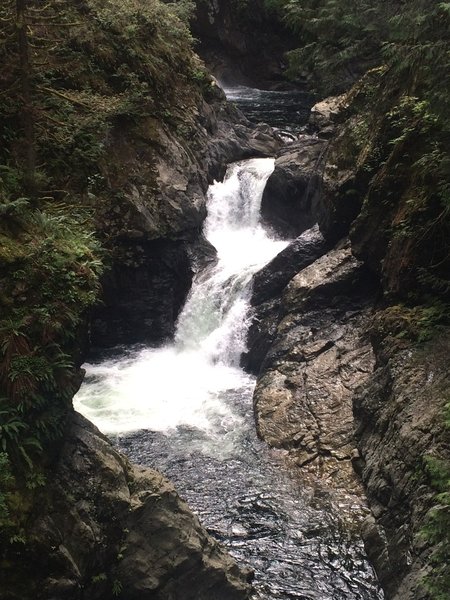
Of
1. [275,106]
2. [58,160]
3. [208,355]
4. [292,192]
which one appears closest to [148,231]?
[58,160]

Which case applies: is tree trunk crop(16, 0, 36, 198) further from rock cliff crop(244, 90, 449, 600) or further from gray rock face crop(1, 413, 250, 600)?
rock cliff crop(244, 90, 449, 600)

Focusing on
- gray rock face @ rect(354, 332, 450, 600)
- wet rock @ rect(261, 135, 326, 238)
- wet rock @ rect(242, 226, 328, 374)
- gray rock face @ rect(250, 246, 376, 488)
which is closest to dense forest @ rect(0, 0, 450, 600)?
gray rock face @ rect(354, 332, 450, 600)

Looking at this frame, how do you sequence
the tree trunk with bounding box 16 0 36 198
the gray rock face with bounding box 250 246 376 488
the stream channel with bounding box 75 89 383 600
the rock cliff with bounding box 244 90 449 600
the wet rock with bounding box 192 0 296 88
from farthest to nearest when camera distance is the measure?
the wet rock with bounding box 192 0 296 88, the gray rock face with bounding box 250 246 376 488, the stream channel with bounding box 75 89 383 600, the rock cliff with bounding box 244 90 449 600, the tree trunk with bounding box 16 0 36 198

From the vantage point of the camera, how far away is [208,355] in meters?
16.3

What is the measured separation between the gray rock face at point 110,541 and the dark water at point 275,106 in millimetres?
20264

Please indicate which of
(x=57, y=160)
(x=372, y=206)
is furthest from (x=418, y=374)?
(x=57, y=160)

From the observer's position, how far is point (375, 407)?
423 inches

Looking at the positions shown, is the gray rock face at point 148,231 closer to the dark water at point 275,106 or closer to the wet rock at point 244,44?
the dark water at point 275,106

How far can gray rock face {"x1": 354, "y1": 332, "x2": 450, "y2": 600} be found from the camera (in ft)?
26.1

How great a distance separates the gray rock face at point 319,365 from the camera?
37.9 feet

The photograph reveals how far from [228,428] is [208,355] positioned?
3.87 metres

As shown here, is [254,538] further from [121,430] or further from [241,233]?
[241,233]

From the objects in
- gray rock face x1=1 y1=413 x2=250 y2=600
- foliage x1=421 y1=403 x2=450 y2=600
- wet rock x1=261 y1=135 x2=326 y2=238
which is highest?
wet rock x1=261 y1=135 x2=326 y2=238

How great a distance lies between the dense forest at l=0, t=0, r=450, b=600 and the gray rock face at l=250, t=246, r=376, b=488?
1.14 meters
